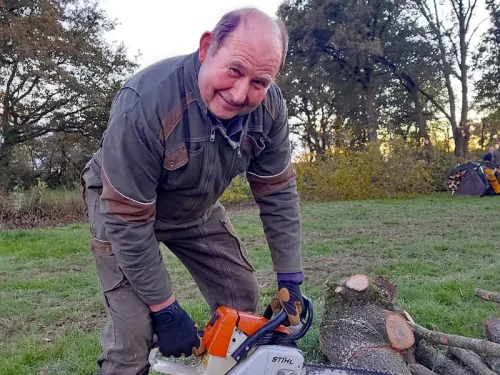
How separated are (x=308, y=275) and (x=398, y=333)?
2506 millimetres

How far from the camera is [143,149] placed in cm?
176

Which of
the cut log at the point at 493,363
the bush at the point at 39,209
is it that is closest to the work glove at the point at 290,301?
the cut log at the point at 493,363

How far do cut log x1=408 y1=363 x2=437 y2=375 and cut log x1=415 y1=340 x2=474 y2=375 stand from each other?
0.16 metres

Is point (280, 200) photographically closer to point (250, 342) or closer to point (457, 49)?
point (250, 342)

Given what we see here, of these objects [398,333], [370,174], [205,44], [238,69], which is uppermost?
[205,44]

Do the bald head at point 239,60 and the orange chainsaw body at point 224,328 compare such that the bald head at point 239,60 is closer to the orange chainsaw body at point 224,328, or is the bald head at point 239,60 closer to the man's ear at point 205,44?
the man's ear at point 205,44

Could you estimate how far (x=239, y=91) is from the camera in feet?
5.74

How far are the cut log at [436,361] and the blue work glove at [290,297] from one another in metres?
1.22

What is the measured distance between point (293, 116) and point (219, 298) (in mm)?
25233

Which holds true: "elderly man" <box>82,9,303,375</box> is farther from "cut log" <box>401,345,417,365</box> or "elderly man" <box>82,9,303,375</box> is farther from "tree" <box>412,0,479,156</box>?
"tree" <box>412,0,479,156</box>

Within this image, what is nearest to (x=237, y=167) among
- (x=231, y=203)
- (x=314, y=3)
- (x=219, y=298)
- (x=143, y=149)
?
Result: (x=143, y=149)

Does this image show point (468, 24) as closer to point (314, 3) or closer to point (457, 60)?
point (457, 60)

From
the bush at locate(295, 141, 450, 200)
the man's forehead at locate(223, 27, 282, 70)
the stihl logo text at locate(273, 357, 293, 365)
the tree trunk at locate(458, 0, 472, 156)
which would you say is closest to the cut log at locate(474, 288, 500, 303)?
the stihl logo text at locate(273, 357, 293, 365)

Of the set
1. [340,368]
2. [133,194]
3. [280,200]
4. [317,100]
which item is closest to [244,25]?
[133,194]
